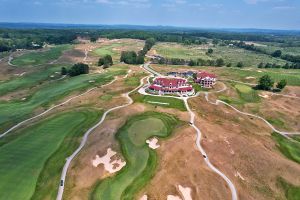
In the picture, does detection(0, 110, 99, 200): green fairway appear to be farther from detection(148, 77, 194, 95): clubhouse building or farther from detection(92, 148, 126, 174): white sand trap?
detection(148, 77, 194, 95): clubhouse building

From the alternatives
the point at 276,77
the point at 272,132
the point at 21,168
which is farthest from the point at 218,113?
the point at 276,77

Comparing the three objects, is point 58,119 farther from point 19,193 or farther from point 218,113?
point 218,113

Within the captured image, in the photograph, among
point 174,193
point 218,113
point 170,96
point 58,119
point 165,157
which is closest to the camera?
point 174,193

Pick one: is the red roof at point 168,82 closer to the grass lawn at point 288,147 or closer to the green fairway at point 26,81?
the grass lawn at point 288,147

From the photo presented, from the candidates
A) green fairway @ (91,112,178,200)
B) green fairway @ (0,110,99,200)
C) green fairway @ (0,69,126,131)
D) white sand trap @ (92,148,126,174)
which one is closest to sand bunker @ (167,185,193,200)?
green fairway @ (91,112,178,200)

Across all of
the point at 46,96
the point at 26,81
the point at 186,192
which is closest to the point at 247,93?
the point at 186,192

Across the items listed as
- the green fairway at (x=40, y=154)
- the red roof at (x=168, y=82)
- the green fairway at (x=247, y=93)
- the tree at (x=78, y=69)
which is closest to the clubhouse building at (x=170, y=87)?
the red roof at (x=168, y=82)
